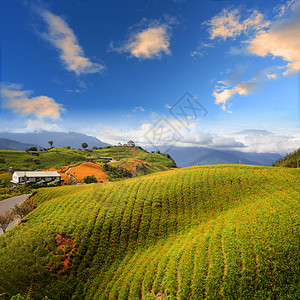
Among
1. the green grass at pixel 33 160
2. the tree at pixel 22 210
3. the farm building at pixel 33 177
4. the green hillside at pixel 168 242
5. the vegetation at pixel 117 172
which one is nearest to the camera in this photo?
the green hillside at pixel 168 242

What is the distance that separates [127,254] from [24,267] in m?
12.8

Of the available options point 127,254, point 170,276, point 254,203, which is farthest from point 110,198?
point 254,203

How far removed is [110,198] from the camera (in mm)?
30891

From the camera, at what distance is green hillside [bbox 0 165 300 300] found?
53.3 ft

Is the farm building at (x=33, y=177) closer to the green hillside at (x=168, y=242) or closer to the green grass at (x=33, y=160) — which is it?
the green grass at (x=33, y=160)

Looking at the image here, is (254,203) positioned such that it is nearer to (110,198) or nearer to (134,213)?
(134,213)

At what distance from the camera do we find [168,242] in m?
22.8

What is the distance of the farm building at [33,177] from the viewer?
291 ft

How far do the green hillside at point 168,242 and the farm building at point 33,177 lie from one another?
72.8 meters

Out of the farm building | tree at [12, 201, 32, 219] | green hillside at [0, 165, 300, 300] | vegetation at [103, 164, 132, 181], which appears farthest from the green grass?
green hillside at [0, 165, 300, 300]

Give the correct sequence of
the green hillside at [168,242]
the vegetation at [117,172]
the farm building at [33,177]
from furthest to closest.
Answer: the vegetation at [117,172], the farm building at [33,177], the green hillside at [168,242]

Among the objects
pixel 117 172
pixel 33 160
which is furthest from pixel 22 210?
pixel 33 160

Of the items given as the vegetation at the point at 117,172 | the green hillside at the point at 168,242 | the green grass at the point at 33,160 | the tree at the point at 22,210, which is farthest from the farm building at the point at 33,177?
the green hillside at the point at 168,242

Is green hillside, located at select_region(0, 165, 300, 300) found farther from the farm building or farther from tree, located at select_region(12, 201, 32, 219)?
the farm building
